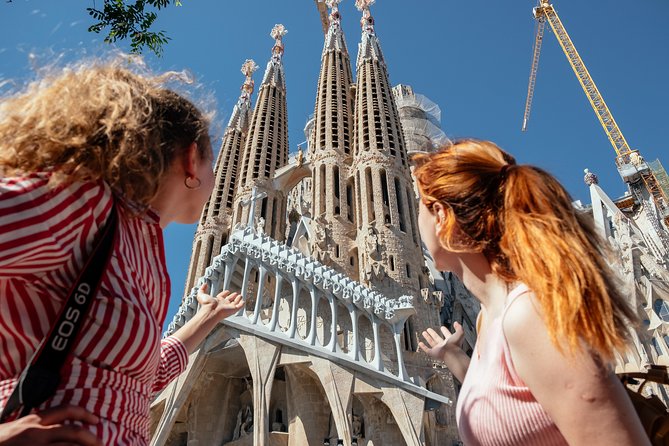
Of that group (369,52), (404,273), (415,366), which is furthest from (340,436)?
(369,52)

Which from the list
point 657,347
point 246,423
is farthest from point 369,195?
point 657,347

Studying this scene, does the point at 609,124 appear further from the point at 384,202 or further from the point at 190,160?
the point at 190,160

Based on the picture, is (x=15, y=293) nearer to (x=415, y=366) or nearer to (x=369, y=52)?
(x=415, y=366)

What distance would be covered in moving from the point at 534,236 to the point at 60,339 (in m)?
1.10

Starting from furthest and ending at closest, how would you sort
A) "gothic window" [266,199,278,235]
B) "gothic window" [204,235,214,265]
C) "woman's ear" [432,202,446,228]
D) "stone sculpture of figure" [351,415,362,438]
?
"gothic window" [204,235,214,265]
"gothic window" [266,199,278,235]
"stone sculpture of figure" [351,415,362,438]
"woman's ear" [432,202,446,228]

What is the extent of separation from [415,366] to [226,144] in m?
23.0

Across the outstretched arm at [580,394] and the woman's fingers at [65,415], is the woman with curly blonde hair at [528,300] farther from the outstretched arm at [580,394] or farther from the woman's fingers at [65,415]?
the woman's fingers at [65,415]

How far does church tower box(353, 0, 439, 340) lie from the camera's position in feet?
59.5

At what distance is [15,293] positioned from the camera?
0.99 m

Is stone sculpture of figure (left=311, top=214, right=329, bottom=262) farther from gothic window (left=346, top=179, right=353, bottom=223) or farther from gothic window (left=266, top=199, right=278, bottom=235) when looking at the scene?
gothic window (left=266, top=199, right=278, bottom=235)

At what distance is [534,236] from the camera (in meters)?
1.14

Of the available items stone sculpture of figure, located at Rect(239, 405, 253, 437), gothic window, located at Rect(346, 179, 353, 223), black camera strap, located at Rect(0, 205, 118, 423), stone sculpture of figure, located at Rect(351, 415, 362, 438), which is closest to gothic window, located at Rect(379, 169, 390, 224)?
gothic window, located at Rect(346, 179, 353, 223)

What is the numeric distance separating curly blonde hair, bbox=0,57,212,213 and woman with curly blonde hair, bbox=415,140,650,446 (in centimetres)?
85

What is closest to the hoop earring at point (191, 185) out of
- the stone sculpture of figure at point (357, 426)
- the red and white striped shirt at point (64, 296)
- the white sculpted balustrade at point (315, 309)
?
the red and white striped shirt at point (64, 296)
